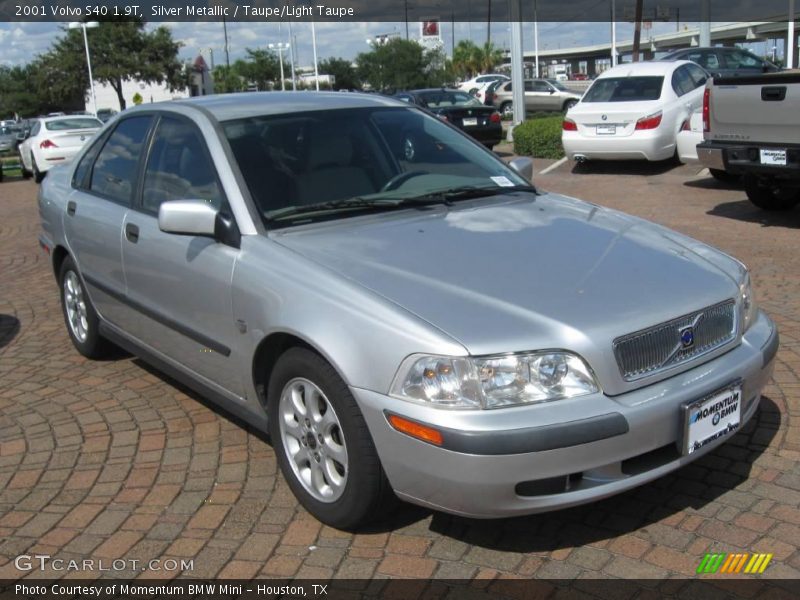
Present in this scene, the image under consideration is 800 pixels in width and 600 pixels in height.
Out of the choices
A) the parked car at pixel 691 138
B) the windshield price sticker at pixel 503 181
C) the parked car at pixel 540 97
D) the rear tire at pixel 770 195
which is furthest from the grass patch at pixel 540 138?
the parked car at pixel 540 97

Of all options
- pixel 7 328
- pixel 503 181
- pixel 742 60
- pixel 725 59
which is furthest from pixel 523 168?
pixel 742 60

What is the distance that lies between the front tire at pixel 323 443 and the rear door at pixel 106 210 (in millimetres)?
1670

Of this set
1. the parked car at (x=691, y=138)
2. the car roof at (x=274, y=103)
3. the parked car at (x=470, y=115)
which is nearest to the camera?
the car roof at (x=274, y=103)

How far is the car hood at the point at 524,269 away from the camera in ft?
9.99

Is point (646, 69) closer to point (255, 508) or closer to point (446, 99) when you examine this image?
point (446, 99)

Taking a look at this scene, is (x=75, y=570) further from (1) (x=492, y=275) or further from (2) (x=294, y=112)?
(2) (x=294, y=112)

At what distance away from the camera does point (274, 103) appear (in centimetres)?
461

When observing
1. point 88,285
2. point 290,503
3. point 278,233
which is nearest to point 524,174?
point 278,233

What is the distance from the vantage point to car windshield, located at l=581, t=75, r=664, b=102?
13.7 meters

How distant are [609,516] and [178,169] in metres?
2.66

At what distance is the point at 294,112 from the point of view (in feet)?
14.7

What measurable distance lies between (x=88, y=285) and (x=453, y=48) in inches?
3081

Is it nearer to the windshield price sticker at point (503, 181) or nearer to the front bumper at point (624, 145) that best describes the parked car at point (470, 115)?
the front bumper at point (624, 145)

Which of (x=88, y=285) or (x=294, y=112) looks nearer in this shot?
(x=294, y=112)
